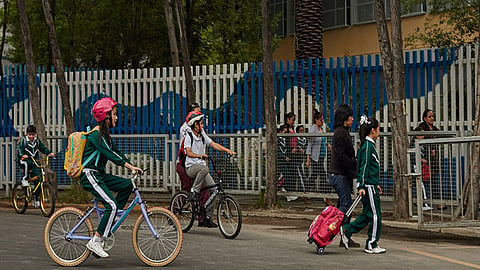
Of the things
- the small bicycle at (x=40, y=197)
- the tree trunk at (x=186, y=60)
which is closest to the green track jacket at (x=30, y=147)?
the small bicycle at (x=40, y=197)

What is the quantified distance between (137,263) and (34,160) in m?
→ 7.83

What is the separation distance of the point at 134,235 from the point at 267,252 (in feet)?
7.12

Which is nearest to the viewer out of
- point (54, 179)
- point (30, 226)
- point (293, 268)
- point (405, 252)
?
point (293, 268)

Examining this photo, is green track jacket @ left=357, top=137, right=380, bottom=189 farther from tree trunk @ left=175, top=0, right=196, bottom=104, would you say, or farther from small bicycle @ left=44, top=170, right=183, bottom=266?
tree trunk @ left=175, top=0, right=196, bottom=104

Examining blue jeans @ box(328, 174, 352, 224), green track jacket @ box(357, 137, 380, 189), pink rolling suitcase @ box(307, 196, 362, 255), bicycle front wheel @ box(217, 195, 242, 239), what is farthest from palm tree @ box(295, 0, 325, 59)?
pink rolling suitcase @ box(307, 196, 362, 255)

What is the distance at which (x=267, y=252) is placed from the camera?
40.3 ft

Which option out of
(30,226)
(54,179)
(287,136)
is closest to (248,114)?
(287,136)

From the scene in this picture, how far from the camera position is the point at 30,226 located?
15.7 meters

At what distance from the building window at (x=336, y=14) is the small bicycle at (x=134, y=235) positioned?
27.7m

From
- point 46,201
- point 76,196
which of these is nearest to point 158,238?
point 46,201

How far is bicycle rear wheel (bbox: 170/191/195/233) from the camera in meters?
14.6

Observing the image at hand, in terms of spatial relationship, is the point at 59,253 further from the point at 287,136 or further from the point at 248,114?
the point at 248,114

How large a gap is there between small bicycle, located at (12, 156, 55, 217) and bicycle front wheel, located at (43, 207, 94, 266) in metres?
6.61

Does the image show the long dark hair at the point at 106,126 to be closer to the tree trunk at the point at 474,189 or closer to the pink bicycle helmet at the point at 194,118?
the pink bicycle helmet at the point at 194,118
